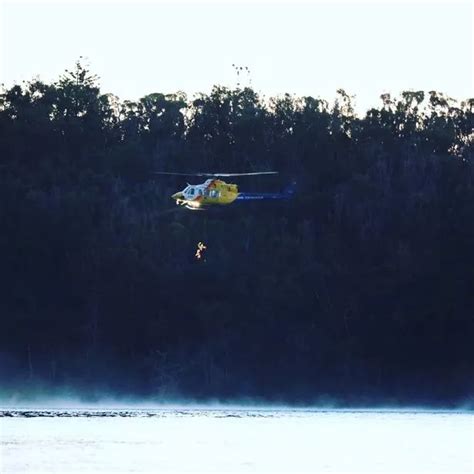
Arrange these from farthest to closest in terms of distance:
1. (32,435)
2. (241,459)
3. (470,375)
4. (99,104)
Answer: (99,104) → (470,375) → (32,435) → (241,459)

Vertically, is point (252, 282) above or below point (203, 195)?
below

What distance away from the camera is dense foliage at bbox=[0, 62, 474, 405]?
109 meters

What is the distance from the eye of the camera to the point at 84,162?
122 meters

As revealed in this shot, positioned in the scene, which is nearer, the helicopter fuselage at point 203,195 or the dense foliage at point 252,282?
the helicopter fuselage at point 203,195

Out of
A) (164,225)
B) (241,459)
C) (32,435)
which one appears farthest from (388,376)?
(241,459)

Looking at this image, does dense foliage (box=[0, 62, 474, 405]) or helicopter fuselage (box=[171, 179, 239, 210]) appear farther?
dense foliage (box=[0, 62, 474, 405])

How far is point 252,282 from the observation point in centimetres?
11362

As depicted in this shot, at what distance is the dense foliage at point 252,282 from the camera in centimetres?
10944

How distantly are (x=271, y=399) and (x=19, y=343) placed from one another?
1398cm

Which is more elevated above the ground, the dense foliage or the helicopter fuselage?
the helicopter fuselage

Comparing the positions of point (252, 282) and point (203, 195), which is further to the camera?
point (252, 282)

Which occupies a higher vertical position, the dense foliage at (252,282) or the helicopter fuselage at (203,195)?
the helicopter fuselage at (203,195)

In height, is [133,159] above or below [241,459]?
above

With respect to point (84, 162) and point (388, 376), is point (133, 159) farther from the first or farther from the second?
point (388, 376)
